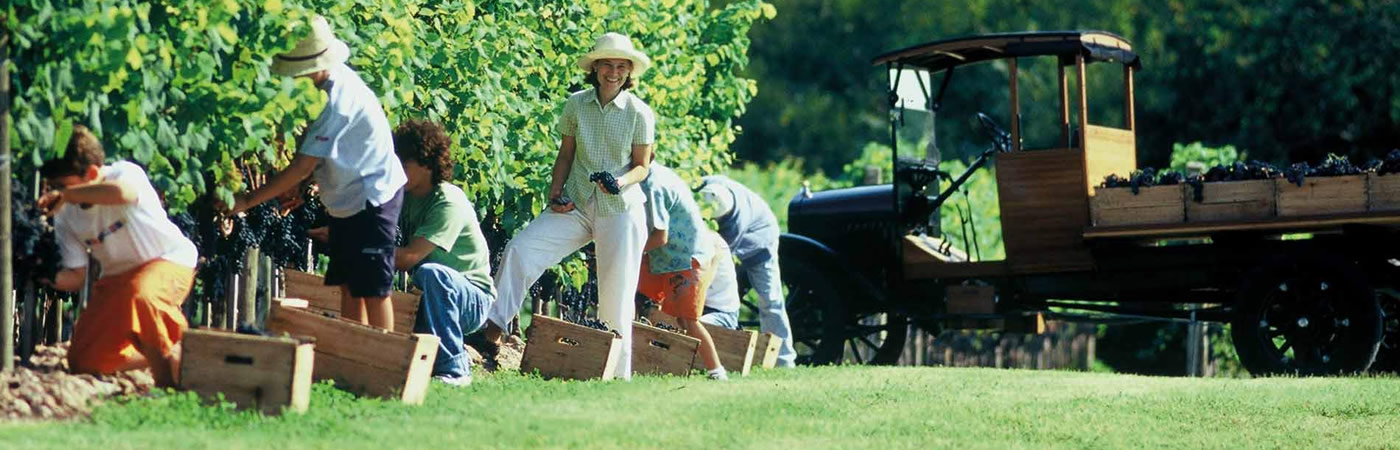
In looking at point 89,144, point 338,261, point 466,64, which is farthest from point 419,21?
point 89,144

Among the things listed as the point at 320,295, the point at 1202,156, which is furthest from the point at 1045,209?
the point at 1202,156

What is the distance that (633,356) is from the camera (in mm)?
10422

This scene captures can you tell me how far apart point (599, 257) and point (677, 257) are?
1.14 metres

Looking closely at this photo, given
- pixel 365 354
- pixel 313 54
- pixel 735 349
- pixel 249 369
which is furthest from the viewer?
pixel 735 349

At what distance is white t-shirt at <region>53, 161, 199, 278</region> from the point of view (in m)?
7.44

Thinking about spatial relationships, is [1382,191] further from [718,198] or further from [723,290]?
[718,198]

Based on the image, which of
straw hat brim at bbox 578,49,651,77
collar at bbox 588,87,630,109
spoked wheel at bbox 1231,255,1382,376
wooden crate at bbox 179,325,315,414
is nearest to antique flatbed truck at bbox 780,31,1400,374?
spoked wheel at bbox 1231,255,1382,376

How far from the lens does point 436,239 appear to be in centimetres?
882

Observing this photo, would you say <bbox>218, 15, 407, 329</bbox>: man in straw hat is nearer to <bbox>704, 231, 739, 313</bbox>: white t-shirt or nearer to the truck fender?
<bbox>704, 231, 739, 313</bbox>: white t-shirt

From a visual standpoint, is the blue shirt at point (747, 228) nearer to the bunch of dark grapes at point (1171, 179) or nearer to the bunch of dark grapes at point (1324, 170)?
the bunch of dark grapes at point (1171, 179)

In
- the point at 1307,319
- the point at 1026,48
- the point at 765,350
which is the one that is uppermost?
A: the point at 1026,48

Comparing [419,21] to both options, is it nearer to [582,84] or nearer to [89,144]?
[582,84]

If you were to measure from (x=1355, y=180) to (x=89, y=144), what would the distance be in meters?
7.79

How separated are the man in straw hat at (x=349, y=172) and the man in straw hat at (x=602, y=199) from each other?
1259 millimetres
